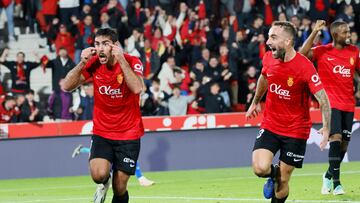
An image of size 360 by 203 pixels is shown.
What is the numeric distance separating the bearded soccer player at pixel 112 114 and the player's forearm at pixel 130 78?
0.07 feet

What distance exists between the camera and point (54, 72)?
890 inches

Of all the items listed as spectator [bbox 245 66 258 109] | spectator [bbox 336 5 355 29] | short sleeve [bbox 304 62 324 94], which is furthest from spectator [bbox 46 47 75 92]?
short sleeve [bbox 304 62 324 94]

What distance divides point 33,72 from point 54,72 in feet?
2.13

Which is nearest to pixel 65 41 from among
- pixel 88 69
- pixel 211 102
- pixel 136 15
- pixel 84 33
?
pixel 84 33

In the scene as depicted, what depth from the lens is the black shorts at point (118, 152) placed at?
10.7 meters

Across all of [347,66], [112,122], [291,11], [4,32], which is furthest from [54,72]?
[112,122]

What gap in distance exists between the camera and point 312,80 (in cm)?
1082

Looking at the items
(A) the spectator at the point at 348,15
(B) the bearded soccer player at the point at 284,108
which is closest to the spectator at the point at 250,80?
(A) the spectator at the point at 348,15

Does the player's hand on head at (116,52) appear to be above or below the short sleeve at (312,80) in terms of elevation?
above

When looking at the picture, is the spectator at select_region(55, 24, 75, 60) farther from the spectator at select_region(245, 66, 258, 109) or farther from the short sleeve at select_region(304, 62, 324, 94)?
the short sleeve at select_region(304, 62, 324, 94)

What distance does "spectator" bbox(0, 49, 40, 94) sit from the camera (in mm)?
22234

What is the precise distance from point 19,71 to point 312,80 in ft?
41.9

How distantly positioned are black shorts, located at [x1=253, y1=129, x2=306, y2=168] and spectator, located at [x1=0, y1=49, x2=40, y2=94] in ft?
38.8

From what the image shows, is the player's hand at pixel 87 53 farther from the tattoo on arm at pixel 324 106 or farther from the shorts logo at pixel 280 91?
the tattoo on arm at pixel 324 106
